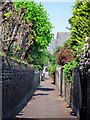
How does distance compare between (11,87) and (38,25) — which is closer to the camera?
(11,87)

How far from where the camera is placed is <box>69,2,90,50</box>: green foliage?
36.5 meters

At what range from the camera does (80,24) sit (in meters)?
37.6

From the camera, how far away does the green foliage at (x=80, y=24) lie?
36500 mm

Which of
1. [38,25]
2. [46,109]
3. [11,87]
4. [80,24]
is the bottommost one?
[46,109]

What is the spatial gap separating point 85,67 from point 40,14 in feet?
79.1

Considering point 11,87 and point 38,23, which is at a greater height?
point 38,23

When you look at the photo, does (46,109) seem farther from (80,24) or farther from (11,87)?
Result: (80,24)

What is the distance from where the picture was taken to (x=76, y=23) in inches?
1492

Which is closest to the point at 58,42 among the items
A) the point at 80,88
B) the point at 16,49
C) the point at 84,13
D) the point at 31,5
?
the point at 84,13

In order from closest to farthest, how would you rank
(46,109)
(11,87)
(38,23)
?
(11,87) < (46,109) < (38,23)

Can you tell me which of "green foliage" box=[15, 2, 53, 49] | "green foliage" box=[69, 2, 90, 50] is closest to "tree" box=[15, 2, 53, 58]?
"green foliage" box=[15, 2, 53, 49]

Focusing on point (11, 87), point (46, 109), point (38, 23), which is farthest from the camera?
point (38, 23)

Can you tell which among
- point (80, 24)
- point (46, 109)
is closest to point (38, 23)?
point (80, 24)

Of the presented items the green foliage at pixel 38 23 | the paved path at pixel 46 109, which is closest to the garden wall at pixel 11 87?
the paved path at pixel 46 109
